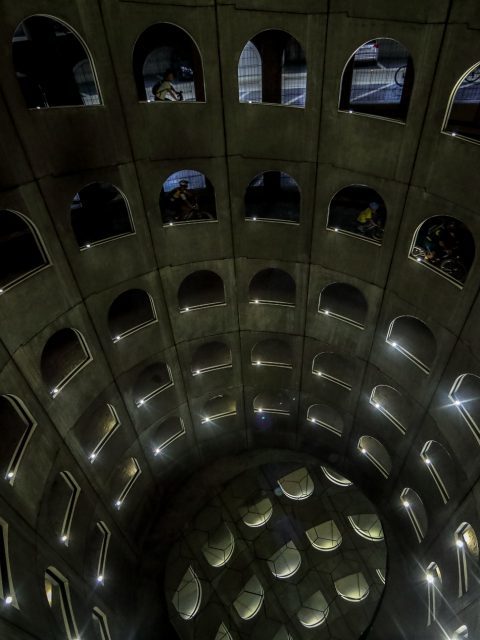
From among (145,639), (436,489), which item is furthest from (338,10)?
(145,639)

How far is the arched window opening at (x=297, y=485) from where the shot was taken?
81.7 ft

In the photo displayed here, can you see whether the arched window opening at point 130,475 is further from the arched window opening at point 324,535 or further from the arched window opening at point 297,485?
the arched window opening at point 324,535

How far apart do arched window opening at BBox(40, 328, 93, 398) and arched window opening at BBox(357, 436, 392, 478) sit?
527 inches

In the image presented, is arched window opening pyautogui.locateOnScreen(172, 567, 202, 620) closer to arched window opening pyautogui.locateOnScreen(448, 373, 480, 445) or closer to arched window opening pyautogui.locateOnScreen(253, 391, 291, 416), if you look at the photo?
arched window opening pyautogui.locateOnScreen(253, 391, 291, 416)

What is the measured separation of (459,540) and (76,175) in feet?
55.1

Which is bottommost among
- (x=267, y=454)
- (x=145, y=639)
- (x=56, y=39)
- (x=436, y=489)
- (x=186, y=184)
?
(x=145, y=639)

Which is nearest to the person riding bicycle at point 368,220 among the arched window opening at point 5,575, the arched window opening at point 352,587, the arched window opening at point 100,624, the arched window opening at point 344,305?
the arched window opening at point 344,305

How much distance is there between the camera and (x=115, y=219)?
14.7 meters

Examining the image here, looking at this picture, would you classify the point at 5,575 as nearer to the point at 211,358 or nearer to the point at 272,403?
the point at 211,358

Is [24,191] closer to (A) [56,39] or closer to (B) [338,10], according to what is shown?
(A) [56,39]

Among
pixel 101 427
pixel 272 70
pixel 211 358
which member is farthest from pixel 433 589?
pixel 272 70

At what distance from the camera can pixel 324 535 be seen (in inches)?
966

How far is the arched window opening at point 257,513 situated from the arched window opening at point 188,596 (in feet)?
13.3

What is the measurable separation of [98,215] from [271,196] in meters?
6.79
